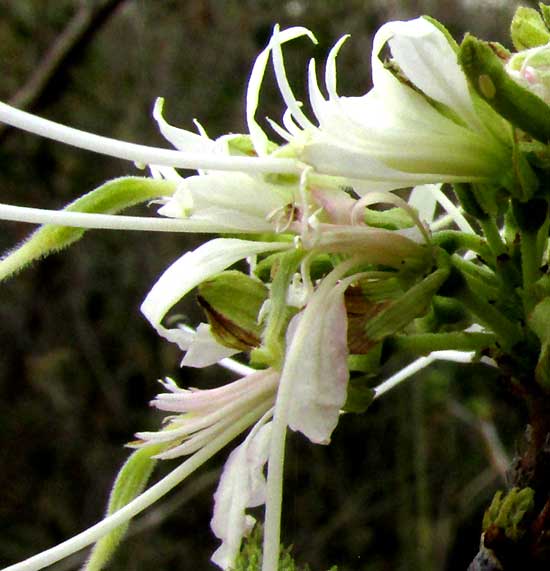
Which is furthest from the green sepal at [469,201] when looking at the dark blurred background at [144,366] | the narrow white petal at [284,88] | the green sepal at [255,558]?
the dark blurred background at [144,366]

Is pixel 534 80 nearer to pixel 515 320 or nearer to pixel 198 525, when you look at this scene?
pixel 515 320

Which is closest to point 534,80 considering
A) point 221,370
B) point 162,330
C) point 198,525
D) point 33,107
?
point 162,330

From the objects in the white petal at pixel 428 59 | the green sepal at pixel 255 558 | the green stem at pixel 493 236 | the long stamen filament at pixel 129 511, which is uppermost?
the white petal at pixel 428 59

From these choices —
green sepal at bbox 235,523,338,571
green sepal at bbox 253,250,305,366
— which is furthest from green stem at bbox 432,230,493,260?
green sepal at bbox 235,523,338,571

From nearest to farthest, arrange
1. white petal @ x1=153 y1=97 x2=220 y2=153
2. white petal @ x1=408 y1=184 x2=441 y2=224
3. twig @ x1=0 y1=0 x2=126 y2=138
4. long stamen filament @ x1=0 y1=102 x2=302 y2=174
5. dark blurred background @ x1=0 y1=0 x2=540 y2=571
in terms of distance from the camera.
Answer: long stamen filament @ x1=0 y1=102 x2=302 y2=174 < white petal @ x1=153 y1=97 x2=220 y2=153 < white petal @ x1=408 y1=184 x2=441 y2=224 < twig @ x1=0 y1=0 x2=126 y2=138 < dark blurred background @ x1=0 y1=0 x2=540 y2=571

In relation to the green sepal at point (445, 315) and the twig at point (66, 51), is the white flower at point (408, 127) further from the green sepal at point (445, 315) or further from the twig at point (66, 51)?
→ the twig at point (66, 51)

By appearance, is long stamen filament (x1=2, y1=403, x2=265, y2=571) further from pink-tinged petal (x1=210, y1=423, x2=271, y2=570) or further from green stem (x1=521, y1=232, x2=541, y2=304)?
green stem (x1=521, y1=232, x2=541, y2=304)
